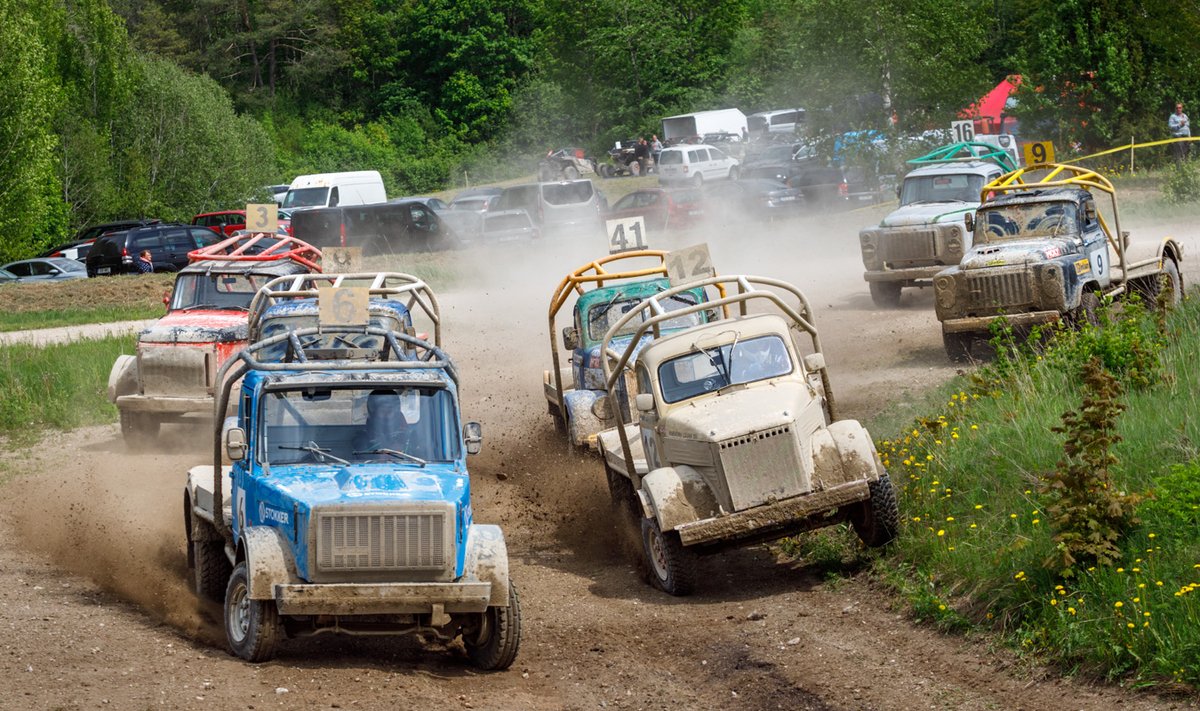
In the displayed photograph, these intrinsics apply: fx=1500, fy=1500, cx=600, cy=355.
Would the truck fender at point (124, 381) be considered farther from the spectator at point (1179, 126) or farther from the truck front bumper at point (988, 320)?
the spectator at point (1179, 126)

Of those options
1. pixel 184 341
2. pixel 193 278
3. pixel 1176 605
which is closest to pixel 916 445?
pixel 1176 605

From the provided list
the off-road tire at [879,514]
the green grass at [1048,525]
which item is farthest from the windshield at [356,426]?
the green grass at [1048,525]

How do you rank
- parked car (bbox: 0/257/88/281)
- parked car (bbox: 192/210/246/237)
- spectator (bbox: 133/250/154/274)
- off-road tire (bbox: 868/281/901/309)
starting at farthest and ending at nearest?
parked car (bbox: 192/210/246/237)
parked car (bbox: 0/257/88/281)
spectator (bbox: 133/250/154/274)
off-road tire (bbox: 868/281/901/309)

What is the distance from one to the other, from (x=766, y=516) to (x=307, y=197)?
4003 centimetres

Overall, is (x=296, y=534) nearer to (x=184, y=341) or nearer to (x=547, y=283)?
(x=184, y=341)

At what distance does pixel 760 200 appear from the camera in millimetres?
40500

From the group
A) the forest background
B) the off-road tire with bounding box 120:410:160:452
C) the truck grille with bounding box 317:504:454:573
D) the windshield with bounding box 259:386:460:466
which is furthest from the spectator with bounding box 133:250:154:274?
the truck grille with bounding box 317:504:454:573

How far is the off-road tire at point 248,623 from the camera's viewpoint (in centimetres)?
888

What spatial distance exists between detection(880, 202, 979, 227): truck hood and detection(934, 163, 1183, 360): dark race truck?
12.4 ft

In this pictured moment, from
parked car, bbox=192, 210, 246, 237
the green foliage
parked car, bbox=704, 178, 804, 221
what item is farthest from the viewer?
parked car, bbox=192, 210, 246, 237

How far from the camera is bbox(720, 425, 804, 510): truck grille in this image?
418 inches

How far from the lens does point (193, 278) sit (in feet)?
61.0

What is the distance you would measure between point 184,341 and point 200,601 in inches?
261

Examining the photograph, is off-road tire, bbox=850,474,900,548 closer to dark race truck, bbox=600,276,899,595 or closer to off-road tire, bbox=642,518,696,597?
dark race truck, bbox=600,276,899,595
